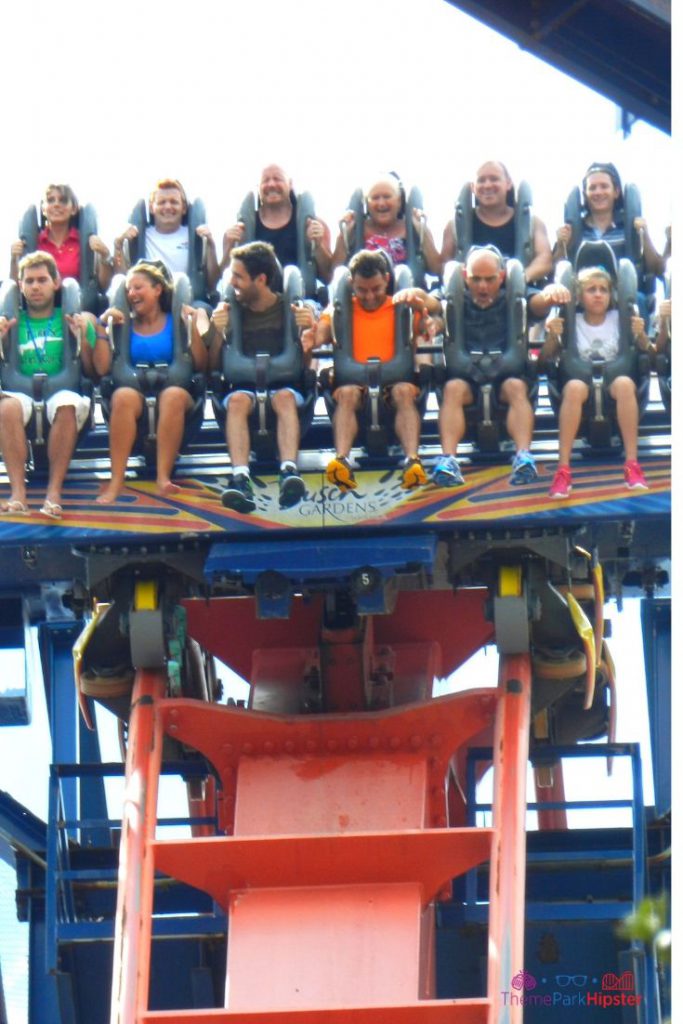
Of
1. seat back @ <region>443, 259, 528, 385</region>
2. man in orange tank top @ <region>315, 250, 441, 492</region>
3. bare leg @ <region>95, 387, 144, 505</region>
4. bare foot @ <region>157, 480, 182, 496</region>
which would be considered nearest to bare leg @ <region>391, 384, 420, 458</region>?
man in orange tank top @ <region>315, 250, 441, 492</region>

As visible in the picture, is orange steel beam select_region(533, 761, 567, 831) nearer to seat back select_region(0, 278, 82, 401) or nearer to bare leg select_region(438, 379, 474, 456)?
bare leg select_region(438, 379, 474, 456)

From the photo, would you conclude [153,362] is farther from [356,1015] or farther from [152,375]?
[356,1015]

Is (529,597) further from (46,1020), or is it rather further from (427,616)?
(46,1020)

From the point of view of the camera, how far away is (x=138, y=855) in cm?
1014

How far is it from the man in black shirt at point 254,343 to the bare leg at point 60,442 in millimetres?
779

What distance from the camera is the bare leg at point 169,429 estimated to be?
1061 cm

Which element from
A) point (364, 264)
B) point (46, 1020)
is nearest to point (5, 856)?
point (46, 1020)

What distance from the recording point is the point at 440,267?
12.3 meters

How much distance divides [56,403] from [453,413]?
6.52 feet

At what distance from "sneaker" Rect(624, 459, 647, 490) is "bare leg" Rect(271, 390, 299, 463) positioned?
1.64 metres

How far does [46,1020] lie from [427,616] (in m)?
3.12

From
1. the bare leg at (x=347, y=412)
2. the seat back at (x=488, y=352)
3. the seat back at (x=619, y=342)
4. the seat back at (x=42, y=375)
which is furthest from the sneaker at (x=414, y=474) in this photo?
the seat back at (x=42, y=375)

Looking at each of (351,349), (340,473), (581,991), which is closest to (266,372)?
(351,349)

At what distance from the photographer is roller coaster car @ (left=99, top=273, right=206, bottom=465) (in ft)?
35.1
